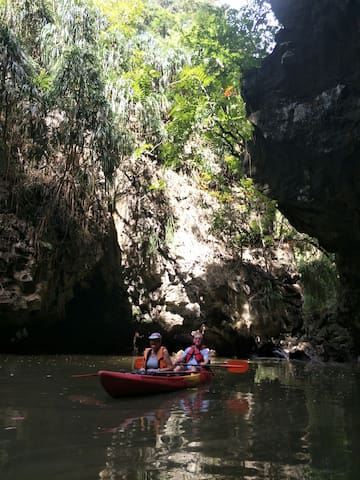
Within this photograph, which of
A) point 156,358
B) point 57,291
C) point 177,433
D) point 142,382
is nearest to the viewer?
point 177,433

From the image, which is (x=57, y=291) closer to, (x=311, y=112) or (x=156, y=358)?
(x=156, y=358)

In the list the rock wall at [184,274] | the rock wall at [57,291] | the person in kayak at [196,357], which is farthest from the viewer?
the rock wall at [184,274]

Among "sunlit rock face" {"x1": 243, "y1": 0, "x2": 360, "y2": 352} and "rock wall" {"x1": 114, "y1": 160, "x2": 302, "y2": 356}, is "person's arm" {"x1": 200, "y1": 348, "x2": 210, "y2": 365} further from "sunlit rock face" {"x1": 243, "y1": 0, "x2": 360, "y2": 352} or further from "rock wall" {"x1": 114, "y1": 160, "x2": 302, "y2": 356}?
"rock wall" {"x1": 114, "y1": 160, "x2": 302, "y2": 356}

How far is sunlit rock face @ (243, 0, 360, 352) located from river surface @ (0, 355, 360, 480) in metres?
3.70

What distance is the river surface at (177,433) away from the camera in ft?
10.3

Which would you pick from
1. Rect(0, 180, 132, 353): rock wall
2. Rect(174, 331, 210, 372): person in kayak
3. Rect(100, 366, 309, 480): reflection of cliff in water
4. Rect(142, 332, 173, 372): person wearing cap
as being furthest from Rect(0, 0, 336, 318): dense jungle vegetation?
Rect(100, 366, 309, 480): reflection of cliff in water

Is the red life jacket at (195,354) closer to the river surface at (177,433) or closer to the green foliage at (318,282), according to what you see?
the river surface at (177,433)

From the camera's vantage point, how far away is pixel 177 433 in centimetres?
424

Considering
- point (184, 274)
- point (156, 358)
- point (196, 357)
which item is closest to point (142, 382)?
point (156, 358)

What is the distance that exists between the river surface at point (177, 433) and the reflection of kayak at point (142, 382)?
132 mm

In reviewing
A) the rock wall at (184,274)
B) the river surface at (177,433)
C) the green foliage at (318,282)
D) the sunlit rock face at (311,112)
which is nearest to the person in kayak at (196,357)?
the river surface at (177,433)

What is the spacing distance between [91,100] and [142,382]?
7.55 meters

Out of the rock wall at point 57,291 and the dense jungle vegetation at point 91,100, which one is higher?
the dense jungle vegetation at point 91,100

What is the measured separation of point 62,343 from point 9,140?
21.1 feet
